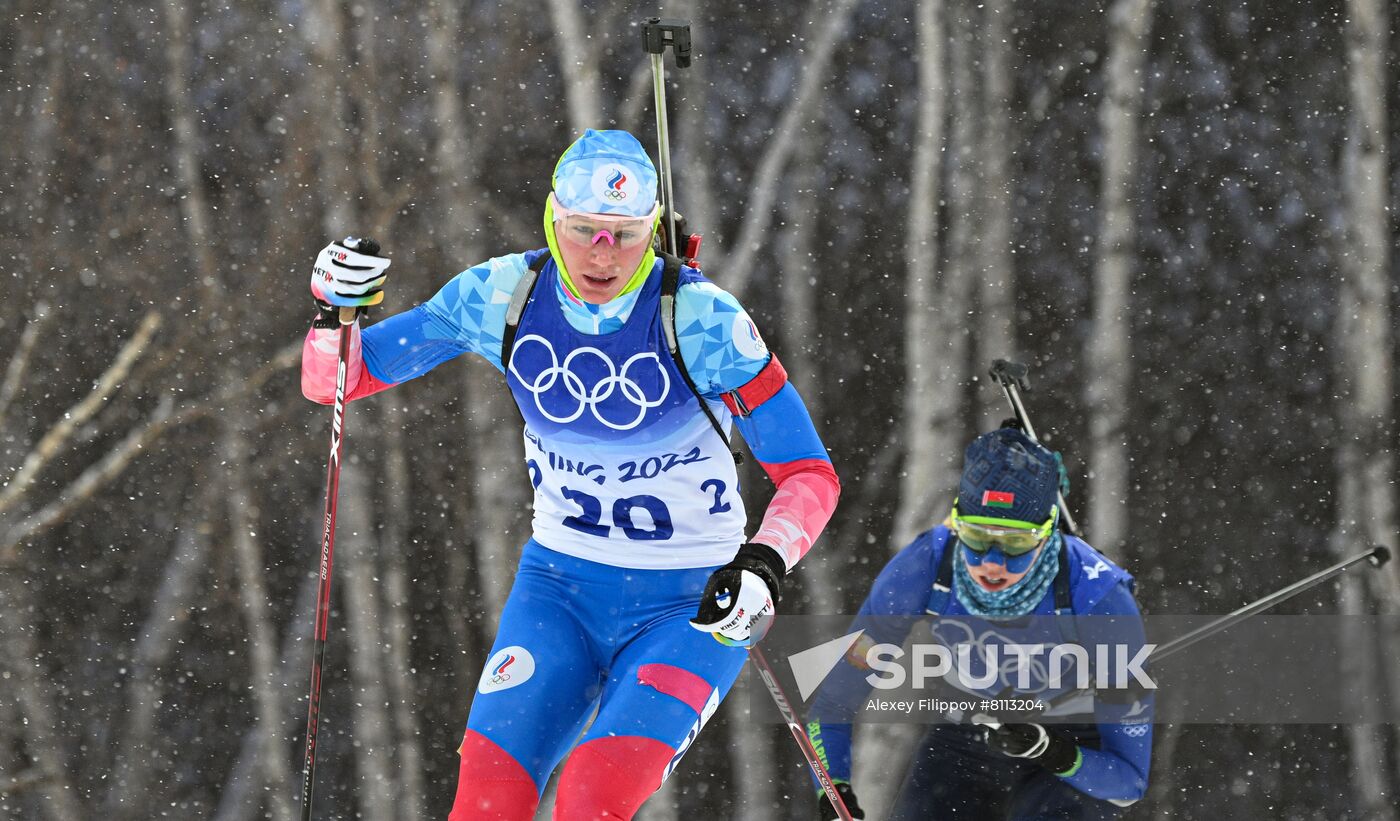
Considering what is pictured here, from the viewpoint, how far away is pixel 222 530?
6312mm

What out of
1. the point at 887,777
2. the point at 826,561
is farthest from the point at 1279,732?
the point at 826,561

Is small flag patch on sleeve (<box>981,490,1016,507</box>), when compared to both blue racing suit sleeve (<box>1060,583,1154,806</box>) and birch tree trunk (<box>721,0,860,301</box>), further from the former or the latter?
birch tree trunk (<box>721,0,860,301</box>)

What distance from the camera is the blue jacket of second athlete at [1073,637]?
3.16m

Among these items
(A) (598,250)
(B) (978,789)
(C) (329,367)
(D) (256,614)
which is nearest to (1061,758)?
(B) (978,789)

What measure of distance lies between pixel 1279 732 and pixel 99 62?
619cm

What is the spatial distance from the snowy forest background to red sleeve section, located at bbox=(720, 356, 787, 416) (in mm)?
3444

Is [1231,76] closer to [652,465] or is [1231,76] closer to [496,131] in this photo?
[496,131]

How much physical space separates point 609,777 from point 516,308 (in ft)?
3.10

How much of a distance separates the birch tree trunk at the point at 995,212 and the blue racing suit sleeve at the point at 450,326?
3.84m

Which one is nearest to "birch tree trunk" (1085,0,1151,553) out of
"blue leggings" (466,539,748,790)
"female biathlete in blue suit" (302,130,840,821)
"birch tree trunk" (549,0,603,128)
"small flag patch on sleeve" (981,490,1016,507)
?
"birch tree trunk" (549,0,603,128)

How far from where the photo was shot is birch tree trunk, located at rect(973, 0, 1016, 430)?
624cm

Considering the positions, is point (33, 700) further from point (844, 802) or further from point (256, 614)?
point (844, 802)

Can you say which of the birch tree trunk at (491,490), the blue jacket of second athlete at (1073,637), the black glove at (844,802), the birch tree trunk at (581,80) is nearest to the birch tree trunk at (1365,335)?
the birch tree trunk at (581,80)

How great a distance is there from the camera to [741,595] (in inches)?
101
